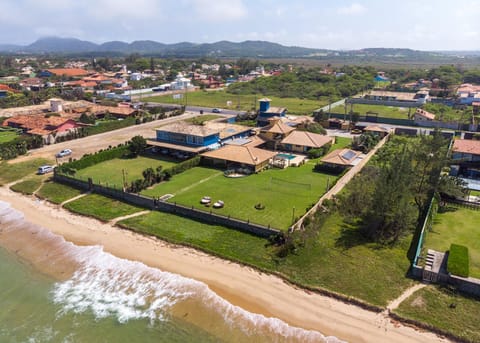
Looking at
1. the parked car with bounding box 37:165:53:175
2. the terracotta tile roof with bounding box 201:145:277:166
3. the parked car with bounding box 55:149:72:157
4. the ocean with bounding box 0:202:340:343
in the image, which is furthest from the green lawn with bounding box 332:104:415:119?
the ocean with bounding box 0:202:340:343

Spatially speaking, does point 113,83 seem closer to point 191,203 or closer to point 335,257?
A: point 191,203

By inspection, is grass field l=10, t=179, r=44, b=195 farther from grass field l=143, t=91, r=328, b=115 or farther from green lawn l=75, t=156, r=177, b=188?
grass field l=143, t=91, r=328, b=115

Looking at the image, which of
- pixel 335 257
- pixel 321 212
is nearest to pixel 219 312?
pixel 335 257

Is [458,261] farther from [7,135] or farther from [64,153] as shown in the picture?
[7,135]

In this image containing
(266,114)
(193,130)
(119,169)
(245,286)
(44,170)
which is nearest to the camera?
(245,286)

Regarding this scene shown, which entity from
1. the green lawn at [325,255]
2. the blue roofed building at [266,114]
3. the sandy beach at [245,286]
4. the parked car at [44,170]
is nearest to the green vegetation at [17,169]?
the parked car at [44,170]

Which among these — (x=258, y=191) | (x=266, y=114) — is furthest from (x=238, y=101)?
(x=258, y=191)

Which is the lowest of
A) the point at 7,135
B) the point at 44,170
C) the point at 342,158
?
A: the point at 7,135
